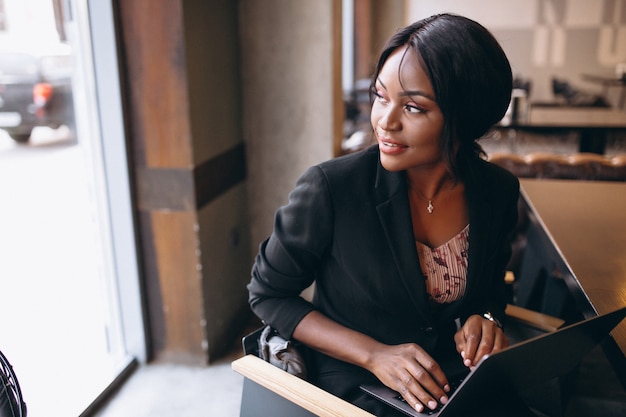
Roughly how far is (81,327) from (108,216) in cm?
78

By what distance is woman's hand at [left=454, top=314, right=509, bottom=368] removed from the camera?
1.20 m

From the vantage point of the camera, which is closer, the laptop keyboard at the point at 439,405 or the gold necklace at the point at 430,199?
the laptop keyboard at the point at 439,405

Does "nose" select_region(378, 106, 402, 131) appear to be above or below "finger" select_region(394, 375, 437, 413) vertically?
above

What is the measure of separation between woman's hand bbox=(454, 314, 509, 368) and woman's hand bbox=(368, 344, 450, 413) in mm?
78

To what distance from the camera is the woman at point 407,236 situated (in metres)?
1.13

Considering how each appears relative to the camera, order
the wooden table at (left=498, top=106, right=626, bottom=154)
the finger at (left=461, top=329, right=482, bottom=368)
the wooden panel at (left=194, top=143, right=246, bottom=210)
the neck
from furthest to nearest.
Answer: the wooden table at (left=498, top=106, right=626, bottom=154) → the wooden panel at (left=194, top=143, right=246, bottom=210) → the neck → the finger at (left=461, top=329, right=482, bottom=368)

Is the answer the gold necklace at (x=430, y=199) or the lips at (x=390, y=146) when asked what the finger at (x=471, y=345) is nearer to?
the gold necklace at (x=430, y=199)

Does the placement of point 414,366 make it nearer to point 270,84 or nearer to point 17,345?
point 270,84

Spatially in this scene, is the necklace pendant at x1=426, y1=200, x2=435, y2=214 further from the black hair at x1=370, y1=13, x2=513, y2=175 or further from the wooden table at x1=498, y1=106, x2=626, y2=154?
the wooden table at x1=498, y1=106, x2=626, y2=154

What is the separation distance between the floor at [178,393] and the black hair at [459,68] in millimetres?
1270

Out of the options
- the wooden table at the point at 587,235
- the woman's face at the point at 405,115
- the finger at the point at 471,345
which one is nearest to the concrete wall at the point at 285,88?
the wooden table at the point at 587,235

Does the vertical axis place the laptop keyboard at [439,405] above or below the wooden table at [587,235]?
below

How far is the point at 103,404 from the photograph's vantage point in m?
2.30

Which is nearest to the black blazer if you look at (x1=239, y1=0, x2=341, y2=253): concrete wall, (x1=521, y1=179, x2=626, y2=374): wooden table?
(x1=521, y1=179, x2=626, y2=374): wooden table
